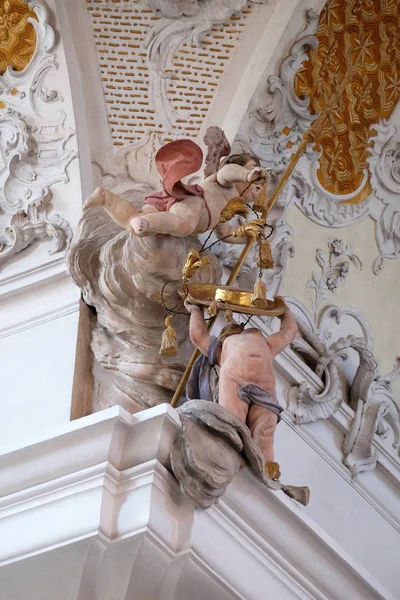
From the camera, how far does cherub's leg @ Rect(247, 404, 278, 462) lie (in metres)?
5.82

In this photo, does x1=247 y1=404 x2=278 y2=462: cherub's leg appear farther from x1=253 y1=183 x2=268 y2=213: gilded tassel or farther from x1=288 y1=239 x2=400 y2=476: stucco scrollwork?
x1=288 y1=239 x2=400 y2=476: stucco scrollwork

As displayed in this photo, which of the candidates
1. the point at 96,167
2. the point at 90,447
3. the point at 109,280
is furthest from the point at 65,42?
the point at 90,447

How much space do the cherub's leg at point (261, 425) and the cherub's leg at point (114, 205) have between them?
95cm

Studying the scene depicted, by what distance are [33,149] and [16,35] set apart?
2.01 feet

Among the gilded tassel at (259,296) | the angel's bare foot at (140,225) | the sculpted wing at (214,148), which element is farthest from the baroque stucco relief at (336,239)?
the gilded tassel at (259,296)

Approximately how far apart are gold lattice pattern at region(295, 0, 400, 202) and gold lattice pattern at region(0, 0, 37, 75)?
1326 millimetres

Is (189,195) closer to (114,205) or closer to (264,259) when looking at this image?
(114,205)

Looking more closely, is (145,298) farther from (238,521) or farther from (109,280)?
(238,521)

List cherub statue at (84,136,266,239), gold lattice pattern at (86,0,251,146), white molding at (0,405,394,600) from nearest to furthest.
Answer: white molding at (0,405,394,600) → cherub statue at (84,136,266,239) → gold lattice pattern at (86,0,251,146)

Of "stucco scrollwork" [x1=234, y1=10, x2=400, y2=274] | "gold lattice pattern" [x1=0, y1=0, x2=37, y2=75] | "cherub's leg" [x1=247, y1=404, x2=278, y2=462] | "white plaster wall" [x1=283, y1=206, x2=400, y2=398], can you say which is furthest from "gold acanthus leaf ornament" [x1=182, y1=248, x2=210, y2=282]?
"gold lattice pattern" [x1=0, y1=0, x2=37, y2=75]

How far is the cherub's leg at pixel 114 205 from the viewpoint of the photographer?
6.24 metres

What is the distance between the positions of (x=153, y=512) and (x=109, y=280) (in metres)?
1.32

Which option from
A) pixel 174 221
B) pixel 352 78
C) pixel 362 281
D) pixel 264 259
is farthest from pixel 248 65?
pixel 264 259

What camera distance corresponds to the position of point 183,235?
20.5ft
